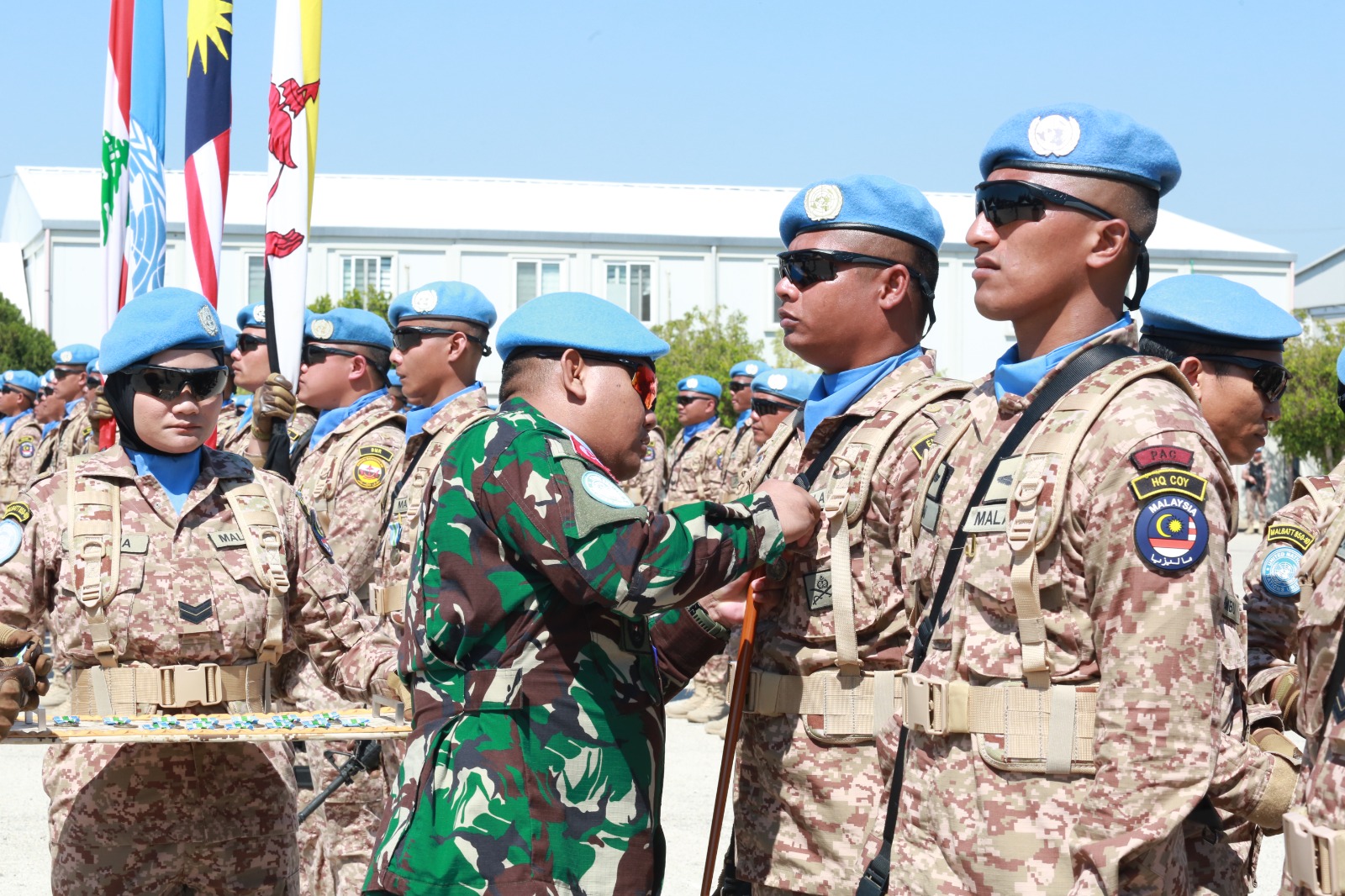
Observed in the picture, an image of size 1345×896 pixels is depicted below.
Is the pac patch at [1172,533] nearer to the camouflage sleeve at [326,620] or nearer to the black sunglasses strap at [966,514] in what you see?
the black sunglasses strap at [966,514]

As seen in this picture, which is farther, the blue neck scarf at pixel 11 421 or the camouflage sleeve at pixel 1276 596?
the blue neck scarf at pixel 11 421

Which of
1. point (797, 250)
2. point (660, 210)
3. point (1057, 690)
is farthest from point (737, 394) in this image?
point (660, 210)

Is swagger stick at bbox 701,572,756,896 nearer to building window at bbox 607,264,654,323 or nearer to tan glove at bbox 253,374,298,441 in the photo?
tan glove at bbox 253,374,298,441

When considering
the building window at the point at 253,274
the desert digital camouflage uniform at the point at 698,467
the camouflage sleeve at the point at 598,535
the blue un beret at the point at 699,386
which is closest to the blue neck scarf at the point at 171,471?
the camouflage sleeve at the point at 598,535

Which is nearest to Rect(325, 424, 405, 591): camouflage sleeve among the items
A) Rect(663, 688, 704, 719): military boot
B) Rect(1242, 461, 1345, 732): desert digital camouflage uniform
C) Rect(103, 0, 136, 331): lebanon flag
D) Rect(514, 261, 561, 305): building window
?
Rect(103, 0, 136, 331): lebanon flag

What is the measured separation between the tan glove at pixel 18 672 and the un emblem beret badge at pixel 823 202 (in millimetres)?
2523

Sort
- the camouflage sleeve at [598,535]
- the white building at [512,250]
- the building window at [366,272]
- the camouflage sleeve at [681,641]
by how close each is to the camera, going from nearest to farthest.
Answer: the camouflage sleeve at [598,535] → the camouflage sleeve at [681,641] → the white building at [512,250] → the building window at [366,272]

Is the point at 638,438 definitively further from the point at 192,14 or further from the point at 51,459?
the point at 51,459

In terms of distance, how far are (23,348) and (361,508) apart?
108 feet

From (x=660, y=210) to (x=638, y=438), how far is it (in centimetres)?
4055

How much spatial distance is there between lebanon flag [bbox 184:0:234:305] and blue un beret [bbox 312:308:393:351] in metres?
0.87

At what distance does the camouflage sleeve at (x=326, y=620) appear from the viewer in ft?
15.0

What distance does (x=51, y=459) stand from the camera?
17000 millimetres

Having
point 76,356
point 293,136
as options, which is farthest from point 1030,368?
point 76,356
